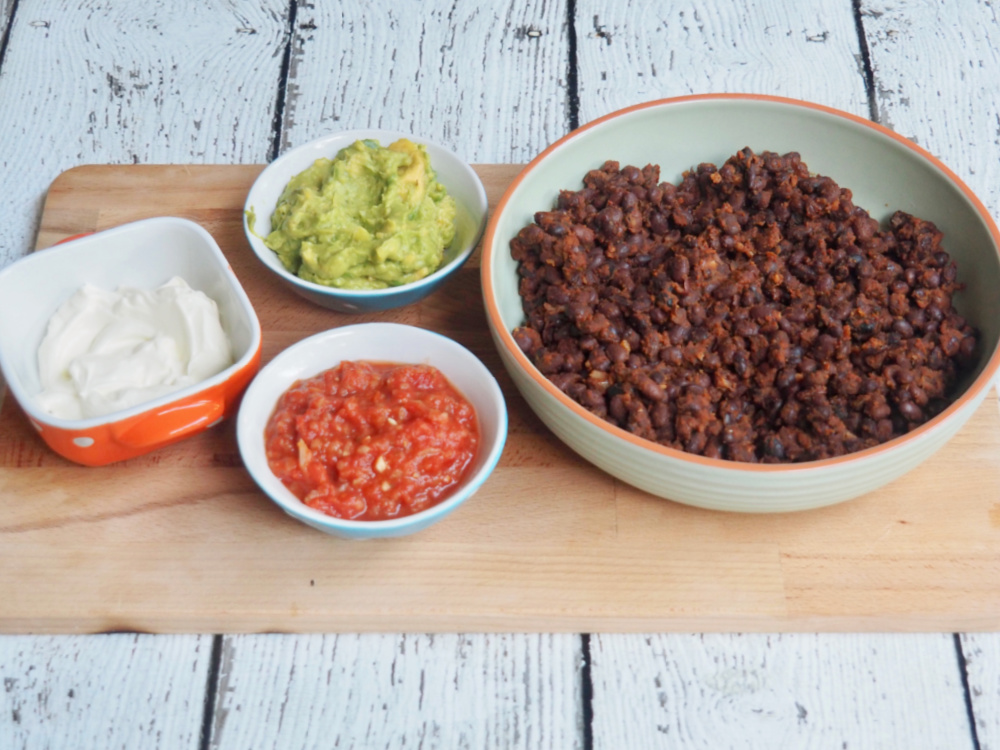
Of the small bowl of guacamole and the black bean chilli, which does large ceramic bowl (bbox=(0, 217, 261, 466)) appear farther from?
the black bean chilli

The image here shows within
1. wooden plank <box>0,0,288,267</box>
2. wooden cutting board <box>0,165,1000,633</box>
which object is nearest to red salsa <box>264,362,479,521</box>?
wooden cutting board <box>0,165,1000,633</box>

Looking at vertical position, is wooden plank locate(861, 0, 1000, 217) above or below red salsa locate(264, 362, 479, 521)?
above

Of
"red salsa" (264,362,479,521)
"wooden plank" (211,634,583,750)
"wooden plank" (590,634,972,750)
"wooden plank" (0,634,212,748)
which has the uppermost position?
"red salsa" (264,362,479,521)

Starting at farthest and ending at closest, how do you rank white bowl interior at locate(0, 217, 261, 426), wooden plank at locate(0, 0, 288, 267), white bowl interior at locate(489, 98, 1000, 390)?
wooden plank at locate(0, 0, 288, 267) → white bowl interior at locate(489, 98, 1000, 390) → white bowl interior at locate(0, 217, 261, 426)

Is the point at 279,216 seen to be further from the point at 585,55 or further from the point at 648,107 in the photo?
the point at 585,55

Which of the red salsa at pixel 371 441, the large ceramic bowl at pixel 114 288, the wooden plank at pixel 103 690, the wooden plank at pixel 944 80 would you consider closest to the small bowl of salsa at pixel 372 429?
the red salsa at pixel 371 441

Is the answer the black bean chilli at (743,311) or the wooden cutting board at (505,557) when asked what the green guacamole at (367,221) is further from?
the wooden cutting board at (505,557)

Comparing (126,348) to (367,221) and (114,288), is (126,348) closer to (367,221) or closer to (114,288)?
(114,288)

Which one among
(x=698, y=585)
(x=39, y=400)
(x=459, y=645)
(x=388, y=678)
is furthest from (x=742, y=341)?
(x=39, y=400)
